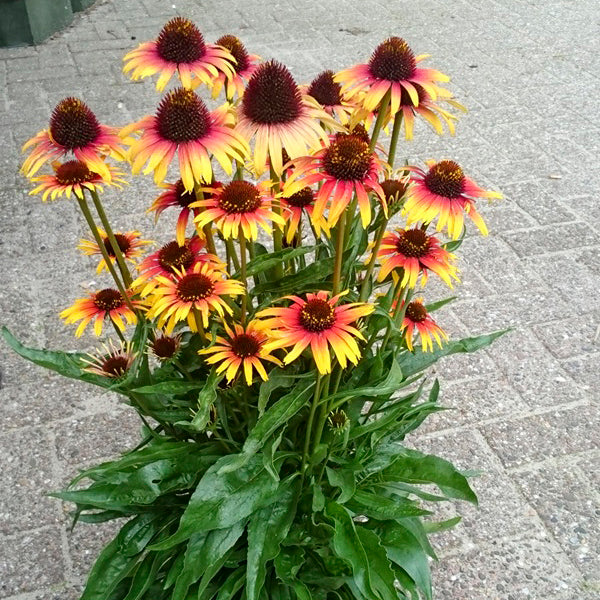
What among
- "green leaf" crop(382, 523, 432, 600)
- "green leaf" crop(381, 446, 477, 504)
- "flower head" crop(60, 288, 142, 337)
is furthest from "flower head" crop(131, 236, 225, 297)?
"green leaf" crop(382, 523, 432, 600)

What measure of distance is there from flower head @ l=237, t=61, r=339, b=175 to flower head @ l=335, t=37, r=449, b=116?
0.13 meters

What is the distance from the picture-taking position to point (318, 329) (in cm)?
134

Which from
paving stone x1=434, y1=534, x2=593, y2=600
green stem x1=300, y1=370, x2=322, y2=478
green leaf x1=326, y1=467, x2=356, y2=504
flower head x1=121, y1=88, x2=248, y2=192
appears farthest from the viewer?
paving stone x1=434, y1=534, x2=593, y2=600

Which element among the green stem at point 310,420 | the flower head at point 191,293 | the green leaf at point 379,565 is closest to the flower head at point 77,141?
the flower head at point 191,293

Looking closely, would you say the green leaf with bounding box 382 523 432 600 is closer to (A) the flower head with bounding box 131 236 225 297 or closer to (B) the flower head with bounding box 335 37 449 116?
(A) the flower head with bounding box 131 236 225 297

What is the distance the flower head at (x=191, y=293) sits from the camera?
1363 mm

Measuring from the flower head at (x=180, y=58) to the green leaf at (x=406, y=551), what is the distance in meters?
1.10

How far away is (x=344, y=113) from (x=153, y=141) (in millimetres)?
478

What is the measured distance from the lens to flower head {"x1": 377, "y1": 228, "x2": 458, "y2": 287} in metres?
1.51

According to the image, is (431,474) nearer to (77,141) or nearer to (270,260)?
(270,260)

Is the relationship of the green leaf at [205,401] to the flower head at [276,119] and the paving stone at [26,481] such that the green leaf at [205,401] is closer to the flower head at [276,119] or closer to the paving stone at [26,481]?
the flower head at [276,119]

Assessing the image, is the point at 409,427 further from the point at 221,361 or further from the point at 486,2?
the point at 486,2

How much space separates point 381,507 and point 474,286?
6.36 ft

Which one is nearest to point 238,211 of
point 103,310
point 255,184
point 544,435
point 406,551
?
point 255,184
